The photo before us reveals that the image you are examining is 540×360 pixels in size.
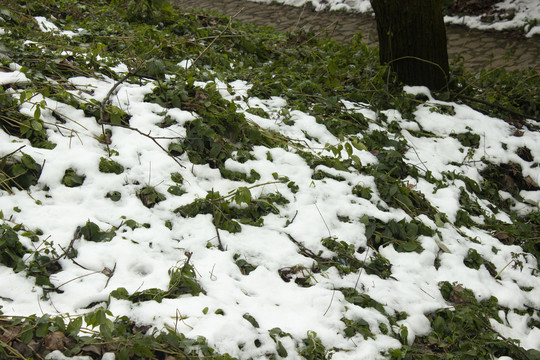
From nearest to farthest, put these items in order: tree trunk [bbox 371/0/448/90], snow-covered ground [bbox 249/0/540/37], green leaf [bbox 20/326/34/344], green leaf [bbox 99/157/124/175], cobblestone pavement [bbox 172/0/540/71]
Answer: green leaf [bbox 20/326/34/344]
green leaf [bbox 99/157/124/175]
tree trunk [bbox 371/0/448/90]
cobblestone pavement [bbox 172/0/540/71]
snow-covered ground [bbox 249/0/540/37]

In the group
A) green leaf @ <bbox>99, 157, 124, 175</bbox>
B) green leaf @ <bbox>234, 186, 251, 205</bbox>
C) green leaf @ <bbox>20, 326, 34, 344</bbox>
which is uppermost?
green leaf @ <bbox>99, 157, 124, 175</bbox>

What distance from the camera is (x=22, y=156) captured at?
2.87 m

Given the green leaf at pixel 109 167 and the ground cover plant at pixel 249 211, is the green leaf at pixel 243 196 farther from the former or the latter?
the green leaf at pixel 109 167

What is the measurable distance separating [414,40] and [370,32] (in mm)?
3488

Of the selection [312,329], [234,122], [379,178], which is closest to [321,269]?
[312,329]

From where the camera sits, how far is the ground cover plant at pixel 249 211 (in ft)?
7.50

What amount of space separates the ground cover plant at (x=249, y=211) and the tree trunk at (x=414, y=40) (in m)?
0.21

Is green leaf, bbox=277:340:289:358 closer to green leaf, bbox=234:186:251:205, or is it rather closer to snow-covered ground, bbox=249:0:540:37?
green leaf, bbox=234:186:251:205

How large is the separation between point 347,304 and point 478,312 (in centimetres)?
82

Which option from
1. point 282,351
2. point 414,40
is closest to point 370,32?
point 414,40

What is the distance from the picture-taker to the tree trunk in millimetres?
4539

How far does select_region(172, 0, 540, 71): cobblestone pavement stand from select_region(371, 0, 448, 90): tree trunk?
79 cm

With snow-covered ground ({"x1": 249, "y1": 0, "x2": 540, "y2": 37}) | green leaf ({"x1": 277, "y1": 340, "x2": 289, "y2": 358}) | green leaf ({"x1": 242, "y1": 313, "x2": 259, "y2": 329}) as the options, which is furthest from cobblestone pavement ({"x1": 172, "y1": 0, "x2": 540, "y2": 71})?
green leaf ({"x1": 277, "y1": 340, "x2": 289, "y2": 358})

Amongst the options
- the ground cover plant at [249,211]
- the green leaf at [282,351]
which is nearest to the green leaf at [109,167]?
the ground cover plant at [249,211]
